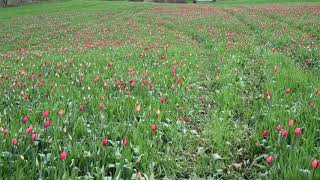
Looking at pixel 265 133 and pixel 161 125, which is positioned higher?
pixel 265 133

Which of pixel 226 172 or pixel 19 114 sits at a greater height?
pixel 19 114

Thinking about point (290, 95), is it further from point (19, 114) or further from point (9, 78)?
point (9, 78)

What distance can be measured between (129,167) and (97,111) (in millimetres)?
2461

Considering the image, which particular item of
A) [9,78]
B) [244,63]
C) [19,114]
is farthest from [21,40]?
[19,114]

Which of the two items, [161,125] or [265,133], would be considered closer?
[265,133]

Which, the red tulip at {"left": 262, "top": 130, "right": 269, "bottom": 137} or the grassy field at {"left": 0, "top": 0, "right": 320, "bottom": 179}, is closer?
the grassy field at {"left": 0, "top": 0, "right": 320, "bottom": 179}

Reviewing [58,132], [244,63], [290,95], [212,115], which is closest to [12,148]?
[58,132]

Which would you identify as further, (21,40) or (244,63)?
(21,40)

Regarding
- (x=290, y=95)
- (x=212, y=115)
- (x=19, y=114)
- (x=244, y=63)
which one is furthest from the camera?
(x=244, y=63)

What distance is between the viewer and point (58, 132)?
211 inches

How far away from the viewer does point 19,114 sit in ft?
21.0

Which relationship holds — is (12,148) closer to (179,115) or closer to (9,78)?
(179,115)

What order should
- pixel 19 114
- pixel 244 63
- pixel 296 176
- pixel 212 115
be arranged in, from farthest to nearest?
1. pixel 244 63
2. pixel 212 115
3. pixel 19 114
4. pixel 296 176

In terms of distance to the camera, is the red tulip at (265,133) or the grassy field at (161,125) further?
the red tulip at (265,133)
